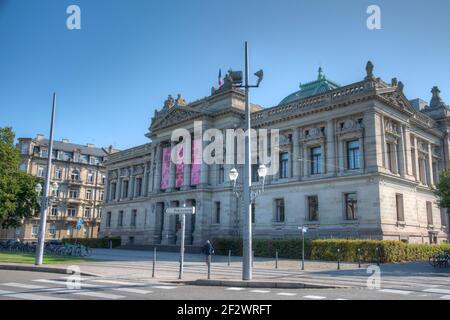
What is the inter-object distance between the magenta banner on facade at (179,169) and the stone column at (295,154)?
1557 centimetres

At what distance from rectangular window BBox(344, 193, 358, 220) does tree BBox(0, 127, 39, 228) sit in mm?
38287

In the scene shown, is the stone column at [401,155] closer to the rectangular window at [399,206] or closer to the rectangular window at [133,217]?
the rectangular window at [399,206]

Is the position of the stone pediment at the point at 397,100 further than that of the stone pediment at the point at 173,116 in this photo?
No

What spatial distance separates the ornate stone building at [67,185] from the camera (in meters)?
76.1

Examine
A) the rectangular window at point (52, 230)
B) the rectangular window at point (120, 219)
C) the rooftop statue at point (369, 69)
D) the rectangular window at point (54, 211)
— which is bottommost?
the rectangular window at point (52, 230)

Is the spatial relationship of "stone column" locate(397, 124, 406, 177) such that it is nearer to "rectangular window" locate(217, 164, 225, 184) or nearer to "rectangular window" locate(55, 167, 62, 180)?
"rectangular window" locate(217, 164, 225, 184)

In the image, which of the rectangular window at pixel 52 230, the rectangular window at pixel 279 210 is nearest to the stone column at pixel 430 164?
the rectangular window at pixel 279 210

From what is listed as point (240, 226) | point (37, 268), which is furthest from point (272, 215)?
point (37, 268)

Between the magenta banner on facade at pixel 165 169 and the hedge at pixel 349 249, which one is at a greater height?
the magenta banner on facade at pixel 165 169

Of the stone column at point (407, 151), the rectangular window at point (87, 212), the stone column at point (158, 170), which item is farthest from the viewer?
the rectangular window at point (87, 212)

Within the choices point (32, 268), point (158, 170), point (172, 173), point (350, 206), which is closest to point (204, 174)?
point (172, 173)

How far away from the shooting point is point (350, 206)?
36062 mm

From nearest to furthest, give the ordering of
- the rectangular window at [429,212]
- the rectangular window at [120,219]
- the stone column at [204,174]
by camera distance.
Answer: the rectangular window at [429,212]
the stone column at [204,174]
the rectangular window at [120,219]
